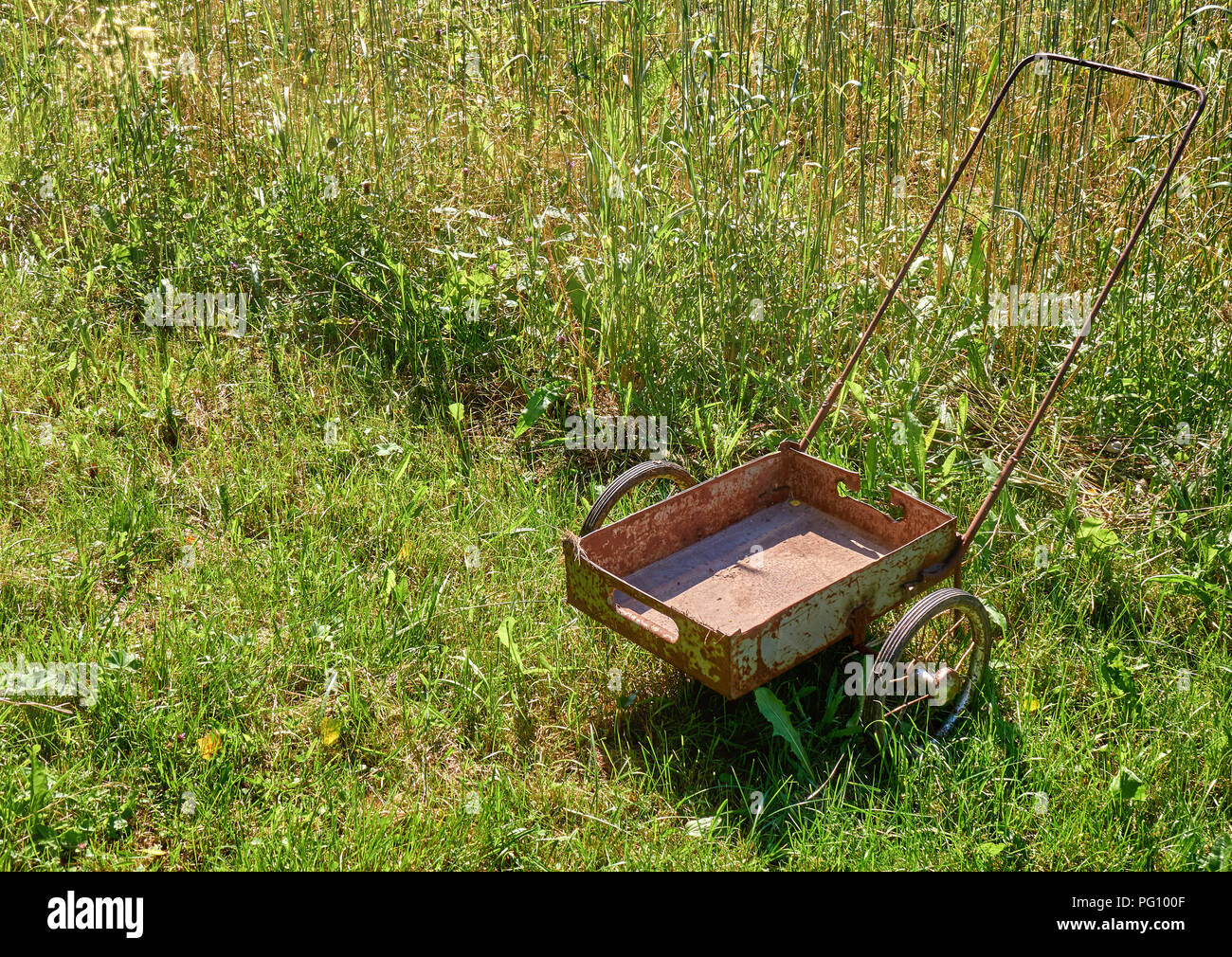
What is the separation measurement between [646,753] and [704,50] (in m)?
2.57

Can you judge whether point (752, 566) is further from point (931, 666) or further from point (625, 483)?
point (931, 666)

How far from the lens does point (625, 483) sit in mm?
3305

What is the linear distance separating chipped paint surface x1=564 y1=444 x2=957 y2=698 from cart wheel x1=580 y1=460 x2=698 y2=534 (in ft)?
0.44

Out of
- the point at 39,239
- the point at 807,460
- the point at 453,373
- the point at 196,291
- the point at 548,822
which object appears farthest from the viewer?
the point at 39,239

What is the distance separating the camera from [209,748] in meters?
2.81

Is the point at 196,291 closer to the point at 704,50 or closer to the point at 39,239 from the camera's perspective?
the point at 39,239

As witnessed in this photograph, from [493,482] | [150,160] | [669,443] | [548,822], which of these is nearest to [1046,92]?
[669,443]

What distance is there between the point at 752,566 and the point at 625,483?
1.37 ft

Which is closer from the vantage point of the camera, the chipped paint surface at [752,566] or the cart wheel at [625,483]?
the chipped paint surface at [752,566]

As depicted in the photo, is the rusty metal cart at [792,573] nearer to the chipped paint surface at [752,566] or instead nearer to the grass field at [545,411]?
the chipped paint surface at [752,566]

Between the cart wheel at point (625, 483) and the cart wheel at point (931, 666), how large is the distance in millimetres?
826

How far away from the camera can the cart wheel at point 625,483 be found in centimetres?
326

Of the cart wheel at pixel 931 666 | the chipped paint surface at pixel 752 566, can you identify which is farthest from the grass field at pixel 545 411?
the chipped paint surface at pixel 752 566

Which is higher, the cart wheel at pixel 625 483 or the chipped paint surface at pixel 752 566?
the cart wheel at pixel 625 483
